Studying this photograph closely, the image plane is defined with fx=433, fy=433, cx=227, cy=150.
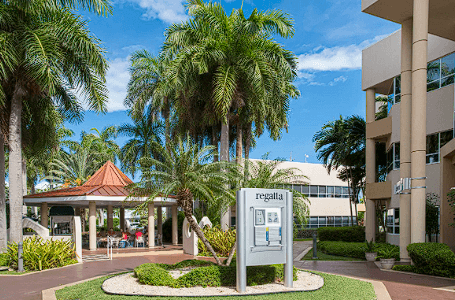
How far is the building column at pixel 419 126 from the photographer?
16.6 meters

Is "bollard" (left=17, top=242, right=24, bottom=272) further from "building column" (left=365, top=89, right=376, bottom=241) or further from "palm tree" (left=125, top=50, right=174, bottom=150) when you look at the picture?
"building column" (left=365, top=89, right=376, bottom=241)

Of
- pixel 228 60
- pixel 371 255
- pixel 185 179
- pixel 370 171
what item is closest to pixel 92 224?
pixel 228 60

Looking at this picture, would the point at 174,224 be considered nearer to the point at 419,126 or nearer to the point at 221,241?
the point at 221,241

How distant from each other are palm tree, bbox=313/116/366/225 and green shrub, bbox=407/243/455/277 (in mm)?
15919

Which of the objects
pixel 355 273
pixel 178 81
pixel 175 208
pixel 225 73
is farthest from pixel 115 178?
pixel 355 273

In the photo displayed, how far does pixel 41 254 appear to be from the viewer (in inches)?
662

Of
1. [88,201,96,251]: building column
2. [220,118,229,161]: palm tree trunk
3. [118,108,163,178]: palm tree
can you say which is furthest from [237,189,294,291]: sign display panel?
[118,108,163,178]: palm tree

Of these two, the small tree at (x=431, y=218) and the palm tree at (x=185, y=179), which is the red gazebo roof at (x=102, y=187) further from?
the small tree at (x=431, y=218)

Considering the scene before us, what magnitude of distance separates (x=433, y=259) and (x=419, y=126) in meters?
5.11

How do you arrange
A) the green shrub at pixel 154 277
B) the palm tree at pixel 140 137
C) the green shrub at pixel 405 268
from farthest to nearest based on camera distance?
the palm tree at pixel 140 137, the green shrub at pixel 405 268, the green shrub at pixel 154 277

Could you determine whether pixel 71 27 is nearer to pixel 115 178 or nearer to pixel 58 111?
pixel 58 111

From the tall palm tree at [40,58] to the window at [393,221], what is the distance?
Result: 16417mm

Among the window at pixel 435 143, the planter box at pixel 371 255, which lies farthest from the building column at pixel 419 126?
the window at pixel 435 143

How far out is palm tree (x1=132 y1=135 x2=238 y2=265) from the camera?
13508mm
